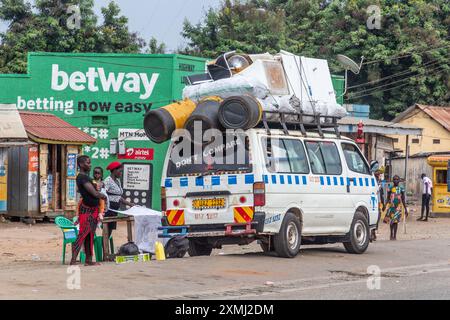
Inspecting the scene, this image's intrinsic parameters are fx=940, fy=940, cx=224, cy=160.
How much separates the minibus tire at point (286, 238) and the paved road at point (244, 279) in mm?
177

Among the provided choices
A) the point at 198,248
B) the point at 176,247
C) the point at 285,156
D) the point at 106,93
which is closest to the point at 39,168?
the point at 106,93

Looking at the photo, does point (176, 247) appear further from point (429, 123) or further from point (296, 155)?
point (429, 123)

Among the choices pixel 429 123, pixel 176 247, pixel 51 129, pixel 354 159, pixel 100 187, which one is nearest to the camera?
pixel 176 247

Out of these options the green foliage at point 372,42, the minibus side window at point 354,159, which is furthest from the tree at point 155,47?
the minibus side window at point 354,159

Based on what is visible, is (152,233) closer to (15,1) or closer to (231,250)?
(231,250)

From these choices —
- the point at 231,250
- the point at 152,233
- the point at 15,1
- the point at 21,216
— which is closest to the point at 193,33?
the point at 15,1

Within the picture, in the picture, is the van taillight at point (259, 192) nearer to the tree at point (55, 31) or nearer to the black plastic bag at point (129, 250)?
the black plastic bag at point (129, 250)

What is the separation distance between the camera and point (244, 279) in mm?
12641

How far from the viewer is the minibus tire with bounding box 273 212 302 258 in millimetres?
15000

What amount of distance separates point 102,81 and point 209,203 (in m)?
15.7

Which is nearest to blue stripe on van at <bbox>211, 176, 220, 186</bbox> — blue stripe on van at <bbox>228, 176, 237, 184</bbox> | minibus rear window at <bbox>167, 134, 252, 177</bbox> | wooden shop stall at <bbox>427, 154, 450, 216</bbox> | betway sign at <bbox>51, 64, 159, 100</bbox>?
minibus rear window at <bbox>167, 134, 252, 177</bbox>

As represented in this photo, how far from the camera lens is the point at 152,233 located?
15562 millimetres

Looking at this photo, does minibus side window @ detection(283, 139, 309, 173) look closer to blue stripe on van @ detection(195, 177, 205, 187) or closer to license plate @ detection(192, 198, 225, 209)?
license plate @ detection(192, 198, 225, 209)
